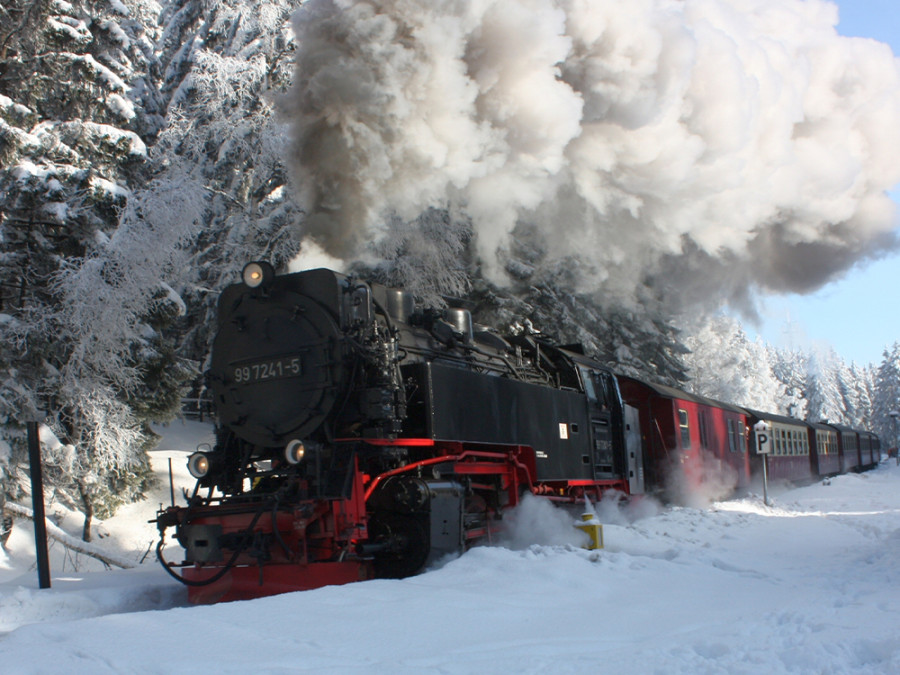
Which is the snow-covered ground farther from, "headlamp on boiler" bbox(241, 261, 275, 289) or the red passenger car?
the red passenger car

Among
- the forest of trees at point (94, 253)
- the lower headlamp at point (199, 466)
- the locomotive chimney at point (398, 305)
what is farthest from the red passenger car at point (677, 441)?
the lower headlamp at point (199, 466)

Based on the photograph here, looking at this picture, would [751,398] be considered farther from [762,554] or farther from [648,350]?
[762,554]

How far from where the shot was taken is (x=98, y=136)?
11.9 metres

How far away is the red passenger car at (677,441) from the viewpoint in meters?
13.9

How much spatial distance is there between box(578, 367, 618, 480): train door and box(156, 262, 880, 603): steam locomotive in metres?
2.30

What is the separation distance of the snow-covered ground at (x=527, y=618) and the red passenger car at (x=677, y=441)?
5.12 metres

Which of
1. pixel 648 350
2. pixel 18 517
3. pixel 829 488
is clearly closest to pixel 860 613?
pixel 18 517

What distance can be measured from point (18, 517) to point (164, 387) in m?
2.87

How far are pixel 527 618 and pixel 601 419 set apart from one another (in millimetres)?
6925

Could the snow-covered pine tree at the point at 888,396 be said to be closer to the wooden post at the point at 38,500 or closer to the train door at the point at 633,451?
the train door at the point at 633,451

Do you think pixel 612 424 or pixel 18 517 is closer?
pixel 18 517

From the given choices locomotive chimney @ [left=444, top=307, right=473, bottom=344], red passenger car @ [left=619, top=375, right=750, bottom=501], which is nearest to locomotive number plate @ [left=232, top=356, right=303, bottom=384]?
locomotive chimney @ [left=444, top=307, right=473, bottom=344]

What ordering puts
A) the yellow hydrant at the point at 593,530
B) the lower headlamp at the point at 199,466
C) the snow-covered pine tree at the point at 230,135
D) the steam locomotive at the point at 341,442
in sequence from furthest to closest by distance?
the snow-covered pine tree at the point at 230,135 < the yellow hydrant at the point at 593,530 < the lower headlamp at the point at 199,466 < the steam locomotive at the point at 341,442

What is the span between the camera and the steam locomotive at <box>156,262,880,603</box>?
6.54m
